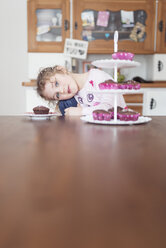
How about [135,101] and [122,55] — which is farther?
[135,101]

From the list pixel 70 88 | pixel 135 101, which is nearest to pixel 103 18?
pixel 135 101

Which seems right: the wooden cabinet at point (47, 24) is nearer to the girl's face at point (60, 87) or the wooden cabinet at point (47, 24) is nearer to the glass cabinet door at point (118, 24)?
the glass cabinet door at point (118, 24)

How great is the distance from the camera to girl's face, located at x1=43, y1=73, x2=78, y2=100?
1309 mm

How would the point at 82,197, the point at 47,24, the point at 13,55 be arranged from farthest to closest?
the point at 13,55 < the point at 47,24 < the point at 82,197

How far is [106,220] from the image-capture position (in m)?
0.20

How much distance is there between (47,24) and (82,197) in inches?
115

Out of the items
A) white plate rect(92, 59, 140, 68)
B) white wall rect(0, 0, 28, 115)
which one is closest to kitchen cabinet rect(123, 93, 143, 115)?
white wall rect(0, 0, 28, 115)

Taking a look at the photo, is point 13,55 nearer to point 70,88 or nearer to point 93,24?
point 93,24

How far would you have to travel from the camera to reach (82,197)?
241mm

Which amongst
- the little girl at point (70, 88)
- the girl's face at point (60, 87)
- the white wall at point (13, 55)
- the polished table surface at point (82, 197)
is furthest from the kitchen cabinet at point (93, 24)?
the polished table surface at point (82, 197)

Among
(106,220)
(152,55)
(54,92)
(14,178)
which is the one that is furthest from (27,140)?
(152,55)

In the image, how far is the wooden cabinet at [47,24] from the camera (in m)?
2.83

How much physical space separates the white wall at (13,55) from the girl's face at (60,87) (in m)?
2.15

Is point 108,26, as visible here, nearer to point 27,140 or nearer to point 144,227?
point 27,140
